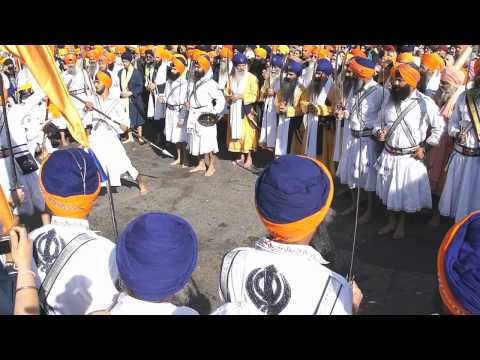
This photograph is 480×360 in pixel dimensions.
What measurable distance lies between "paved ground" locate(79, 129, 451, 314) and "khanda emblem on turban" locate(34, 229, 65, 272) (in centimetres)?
204

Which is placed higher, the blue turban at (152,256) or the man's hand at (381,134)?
the blue turban at (152,256)

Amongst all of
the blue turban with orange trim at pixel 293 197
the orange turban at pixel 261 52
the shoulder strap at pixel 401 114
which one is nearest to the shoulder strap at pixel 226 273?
the blue turban with orange trim at pixel 293 197

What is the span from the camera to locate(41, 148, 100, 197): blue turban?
8.79 feet

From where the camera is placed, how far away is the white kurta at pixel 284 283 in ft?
6.46

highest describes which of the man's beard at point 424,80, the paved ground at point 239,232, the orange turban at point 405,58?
the orange turban at point 405,58

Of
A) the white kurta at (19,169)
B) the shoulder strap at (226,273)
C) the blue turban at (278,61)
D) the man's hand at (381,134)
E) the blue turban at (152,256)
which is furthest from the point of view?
the blue turban at (278,61)

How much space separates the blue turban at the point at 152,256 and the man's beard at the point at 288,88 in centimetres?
607

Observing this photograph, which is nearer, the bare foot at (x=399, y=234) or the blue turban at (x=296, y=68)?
the bare foot at (x=399, y=234)

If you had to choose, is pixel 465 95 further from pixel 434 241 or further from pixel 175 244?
pixel 175 244

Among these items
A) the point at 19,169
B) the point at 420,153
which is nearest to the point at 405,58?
the point at 420,153

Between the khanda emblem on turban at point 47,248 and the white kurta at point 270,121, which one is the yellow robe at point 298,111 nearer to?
the white kurta at point 270,121

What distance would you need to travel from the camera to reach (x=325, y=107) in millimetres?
7023

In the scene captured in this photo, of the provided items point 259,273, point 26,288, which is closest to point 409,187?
point 259,273

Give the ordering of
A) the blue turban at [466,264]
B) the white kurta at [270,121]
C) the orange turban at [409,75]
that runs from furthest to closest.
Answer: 1. the white kurta at [270,121]
2. the orange turban at [409,75]
3. the blue turban at [466,264]
